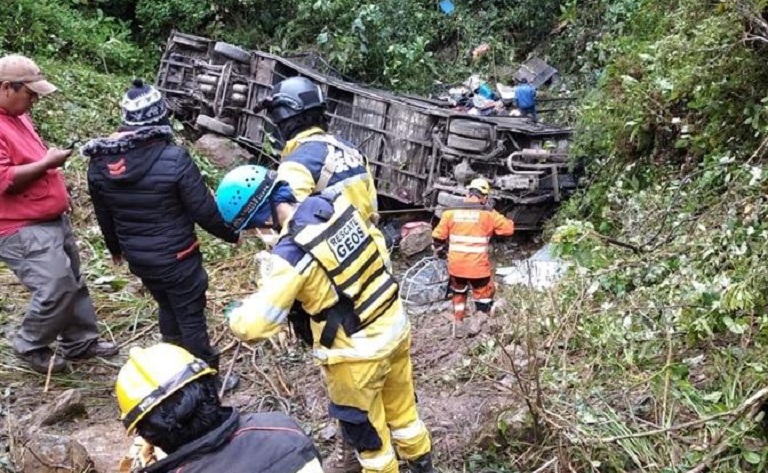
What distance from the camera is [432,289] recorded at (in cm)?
798

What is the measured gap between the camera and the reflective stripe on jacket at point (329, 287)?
2930mm

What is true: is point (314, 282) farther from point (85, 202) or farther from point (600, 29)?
point (600, 29)

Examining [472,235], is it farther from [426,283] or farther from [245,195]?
[245,195]

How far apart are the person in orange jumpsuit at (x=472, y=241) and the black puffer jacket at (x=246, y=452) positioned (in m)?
4.64

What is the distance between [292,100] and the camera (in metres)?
3.97

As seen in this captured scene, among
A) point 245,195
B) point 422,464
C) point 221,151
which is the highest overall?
point 245,195

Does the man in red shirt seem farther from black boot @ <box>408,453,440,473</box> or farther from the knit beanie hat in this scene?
black boot @ <box>408,453,440,473</box>

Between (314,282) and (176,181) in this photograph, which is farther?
(176,181)

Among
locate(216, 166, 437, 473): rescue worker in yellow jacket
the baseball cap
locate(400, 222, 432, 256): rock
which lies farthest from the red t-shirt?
locate(400, 222, 432, 256): rock

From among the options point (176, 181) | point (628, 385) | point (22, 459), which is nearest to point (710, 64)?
point (628, 385)

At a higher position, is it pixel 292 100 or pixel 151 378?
pixel 292 100

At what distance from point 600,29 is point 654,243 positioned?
308 inches

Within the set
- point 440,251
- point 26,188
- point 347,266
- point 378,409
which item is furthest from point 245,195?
point 440,251

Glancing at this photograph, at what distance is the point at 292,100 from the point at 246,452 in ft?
7.49
